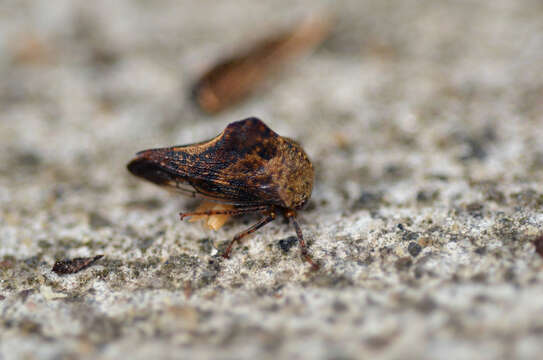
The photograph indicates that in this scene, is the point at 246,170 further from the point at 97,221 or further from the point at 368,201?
the point at 97,221

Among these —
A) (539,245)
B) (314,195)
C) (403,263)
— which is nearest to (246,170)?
(314,195)

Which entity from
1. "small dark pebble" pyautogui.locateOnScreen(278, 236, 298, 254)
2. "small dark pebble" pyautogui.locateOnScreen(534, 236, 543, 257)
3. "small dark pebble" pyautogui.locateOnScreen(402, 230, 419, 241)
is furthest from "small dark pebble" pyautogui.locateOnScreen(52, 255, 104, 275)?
"small dark pebble" pyautogui.locateOnScreen(534, 236, 543, 257)

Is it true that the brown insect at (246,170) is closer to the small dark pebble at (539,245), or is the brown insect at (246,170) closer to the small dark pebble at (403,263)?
the small dark pebble at (403,263)

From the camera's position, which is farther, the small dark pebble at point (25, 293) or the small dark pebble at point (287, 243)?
the small dark pebble at point (287, 243)

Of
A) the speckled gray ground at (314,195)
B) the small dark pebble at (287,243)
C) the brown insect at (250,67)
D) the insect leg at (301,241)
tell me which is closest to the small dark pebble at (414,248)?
the speckled gray ground at (314,195)

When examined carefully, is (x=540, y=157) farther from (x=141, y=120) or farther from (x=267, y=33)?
(x=141, y=120)

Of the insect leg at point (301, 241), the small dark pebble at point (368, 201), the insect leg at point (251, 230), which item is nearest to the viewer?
the insect leg at point (301, 241)

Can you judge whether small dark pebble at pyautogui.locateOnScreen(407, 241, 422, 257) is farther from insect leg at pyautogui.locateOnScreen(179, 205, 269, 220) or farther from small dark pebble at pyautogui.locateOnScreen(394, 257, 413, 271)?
insect leg at pyautogui.locateOnScreen(179, 205, 269, 220)

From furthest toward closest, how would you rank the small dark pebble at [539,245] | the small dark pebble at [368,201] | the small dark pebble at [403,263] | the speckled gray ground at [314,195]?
1. the small dark pebble at [368,201]
2. the small dark pebble at [403,263]
3. the small dark pebble at [539,245]
4. the speckled gray ground at [314,195]
